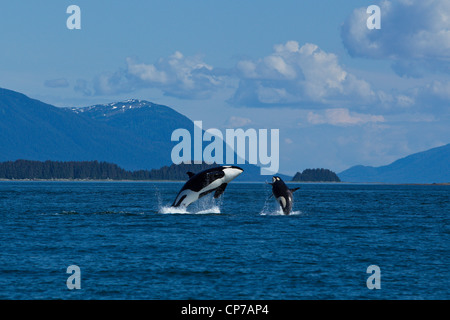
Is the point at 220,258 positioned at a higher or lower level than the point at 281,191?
lower

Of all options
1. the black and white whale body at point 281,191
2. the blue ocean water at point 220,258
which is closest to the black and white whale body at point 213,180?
the blue ocean water at point 220,258

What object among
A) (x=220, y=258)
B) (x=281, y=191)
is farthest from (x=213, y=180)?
(x=220, y=258)

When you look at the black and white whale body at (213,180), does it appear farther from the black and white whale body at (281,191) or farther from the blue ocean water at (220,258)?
the black and white whale body at (281,191)

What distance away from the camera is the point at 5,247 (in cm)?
4147

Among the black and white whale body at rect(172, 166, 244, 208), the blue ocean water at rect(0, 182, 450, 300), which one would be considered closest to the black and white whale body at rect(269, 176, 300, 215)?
the blue ocean water at rect(0, 182, 450, 300)

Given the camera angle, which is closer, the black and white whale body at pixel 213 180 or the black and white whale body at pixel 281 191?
the black and white whale body at pixel 213 180

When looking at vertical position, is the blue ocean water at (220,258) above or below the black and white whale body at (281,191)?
below

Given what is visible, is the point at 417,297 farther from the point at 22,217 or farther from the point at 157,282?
the point at 22,217

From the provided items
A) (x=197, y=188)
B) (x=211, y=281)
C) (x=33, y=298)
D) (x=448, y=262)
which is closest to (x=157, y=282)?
(x=211, y=281)

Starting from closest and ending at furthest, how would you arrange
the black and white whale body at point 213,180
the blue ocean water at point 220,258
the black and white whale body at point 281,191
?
the blue ocean water at point 220,258
the black and white whale body at point 213,180
the black and white whale body at point 281,191

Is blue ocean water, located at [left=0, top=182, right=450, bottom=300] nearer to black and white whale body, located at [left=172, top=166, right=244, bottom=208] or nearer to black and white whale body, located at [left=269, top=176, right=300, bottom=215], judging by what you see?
black and white whale body, located at [left=269, top=176, right=300, bottom=215]

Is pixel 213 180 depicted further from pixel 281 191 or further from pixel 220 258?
pixel 220 258

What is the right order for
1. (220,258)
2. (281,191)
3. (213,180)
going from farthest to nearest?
(281,191) < (213,180) < (220,258)
